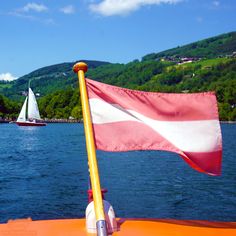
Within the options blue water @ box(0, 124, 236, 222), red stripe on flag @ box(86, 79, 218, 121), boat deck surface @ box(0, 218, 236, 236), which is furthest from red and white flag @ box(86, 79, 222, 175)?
blue water @ box(0, 124, 236, 222)

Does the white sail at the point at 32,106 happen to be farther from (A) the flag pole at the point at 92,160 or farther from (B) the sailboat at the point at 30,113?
(A) the flag pole at the point at 92,160

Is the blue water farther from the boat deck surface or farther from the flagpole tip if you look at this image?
the flagpole tip

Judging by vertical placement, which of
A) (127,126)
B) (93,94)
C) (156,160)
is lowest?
(156,160)

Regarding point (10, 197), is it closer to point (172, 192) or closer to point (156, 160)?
point (172, 192)

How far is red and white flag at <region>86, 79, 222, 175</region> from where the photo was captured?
5.37 m

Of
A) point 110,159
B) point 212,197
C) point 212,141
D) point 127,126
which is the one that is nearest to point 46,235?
point 127,126

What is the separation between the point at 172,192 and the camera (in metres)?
25.7

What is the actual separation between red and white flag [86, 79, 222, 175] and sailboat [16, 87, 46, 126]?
139771 millimetres

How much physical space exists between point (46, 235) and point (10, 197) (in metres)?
19.6

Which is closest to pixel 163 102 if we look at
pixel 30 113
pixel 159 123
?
pixel 159 123

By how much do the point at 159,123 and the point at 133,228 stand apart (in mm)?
1361

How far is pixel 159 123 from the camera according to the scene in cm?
552

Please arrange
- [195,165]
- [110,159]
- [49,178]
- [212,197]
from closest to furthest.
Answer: [195,165] < [212,197] < [49,178] < [110,159]

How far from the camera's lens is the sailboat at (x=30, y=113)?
473 feet
